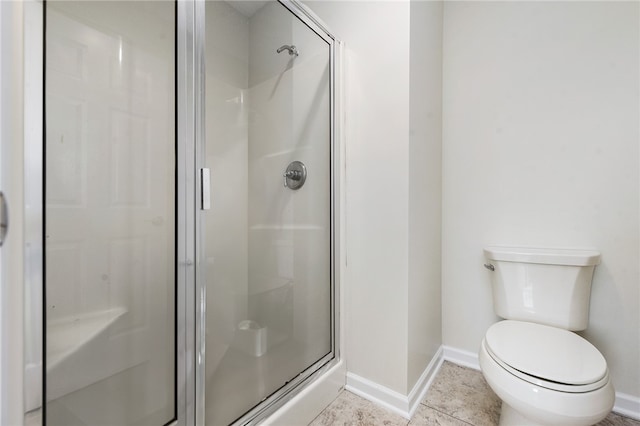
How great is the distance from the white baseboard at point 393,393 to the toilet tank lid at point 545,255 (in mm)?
690

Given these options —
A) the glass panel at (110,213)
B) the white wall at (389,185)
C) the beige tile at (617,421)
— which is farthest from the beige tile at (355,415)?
the beige tile at (617,421)

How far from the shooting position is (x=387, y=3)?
129 cm

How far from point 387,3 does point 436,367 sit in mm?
1900

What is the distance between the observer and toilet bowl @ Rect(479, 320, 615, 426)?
2.78ft

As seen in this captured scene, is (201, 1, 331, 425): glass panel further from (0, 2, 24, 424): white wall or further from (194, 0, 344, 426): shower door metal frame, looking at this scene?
(0, 2, 24, 424): white wall

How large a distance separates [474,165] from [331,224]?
0.92 metres

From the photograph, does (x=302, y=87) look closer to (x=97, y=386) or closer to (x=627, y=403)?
(x=97, y=386)

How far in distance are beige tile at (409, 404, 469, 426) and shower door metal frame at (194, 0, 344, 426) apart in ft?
1.38

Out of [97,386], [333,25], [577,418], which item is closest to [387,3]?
[333,25]

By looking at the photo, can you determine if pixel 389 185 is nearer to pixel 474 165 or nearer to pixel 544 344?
pixel 474 165

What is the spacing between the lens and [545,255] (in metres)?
1.30

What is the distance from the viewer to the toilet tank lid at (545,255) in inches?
49.0

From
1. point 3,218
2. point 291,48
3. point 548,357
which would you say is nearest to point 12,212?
point 3,218

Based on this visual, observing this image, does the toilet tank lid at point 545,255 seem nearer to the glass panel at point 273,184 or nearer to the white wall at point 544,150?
the white wall at point 544,150
